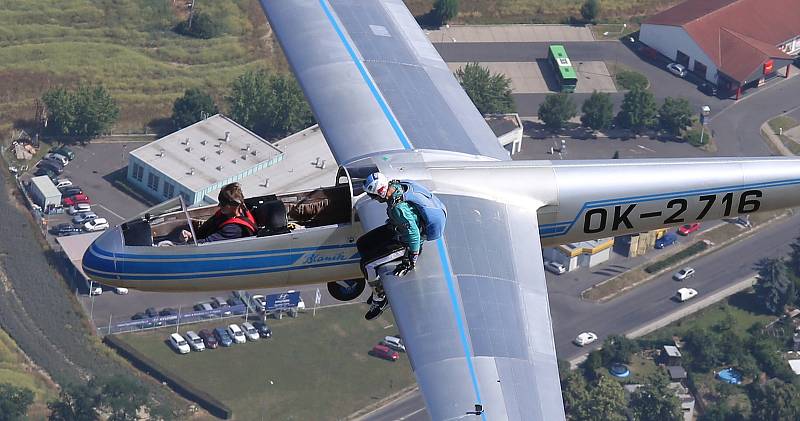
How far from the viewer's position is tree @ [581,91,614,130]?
15825 cm

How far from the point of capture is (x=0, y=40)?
164 meters

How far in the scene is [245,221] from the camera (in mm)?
54875

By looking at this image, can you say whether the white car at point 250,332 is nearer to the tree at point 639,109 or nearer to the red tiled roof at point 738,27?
the tree at point 639,109

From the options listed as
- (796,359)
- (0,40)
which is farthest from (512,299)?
(0,40)

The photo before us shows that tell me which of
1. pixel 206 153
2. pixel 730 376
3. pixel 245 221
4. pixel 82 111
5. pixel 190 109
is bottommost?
pixel 730 376

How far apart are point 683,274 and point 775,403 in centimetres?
1854

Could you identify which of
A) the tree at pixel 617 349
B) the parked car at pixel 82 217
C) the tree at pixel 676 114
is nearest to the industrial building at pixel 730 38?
the tree at pixel 676 114

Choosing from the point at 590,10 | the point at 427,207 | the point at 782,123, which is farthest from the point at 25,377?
the point at 590,10

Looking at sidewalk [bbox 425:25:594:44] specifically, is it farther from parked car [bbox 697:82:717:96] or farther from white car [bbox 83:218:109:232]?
white car [bbox 83:218:109:232]

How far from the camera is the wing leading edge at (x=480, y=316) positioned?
4878 centimetres

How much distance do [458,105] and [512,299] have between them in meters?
15.5

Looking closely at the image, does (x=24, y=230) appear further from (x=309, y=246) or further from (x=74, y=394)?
(x=309, y=246)

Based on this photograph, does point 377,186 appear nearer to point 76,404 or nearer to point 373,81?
point 373,81

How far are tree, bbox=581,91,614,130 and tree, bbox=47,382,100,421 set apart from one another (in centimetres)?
6433
